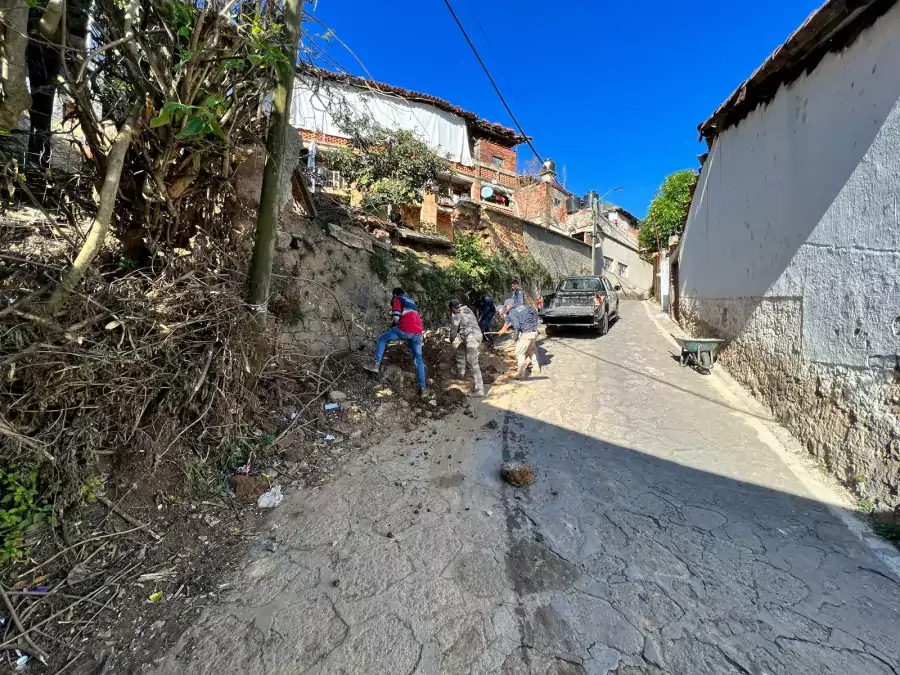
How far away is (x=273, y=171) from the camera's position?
3.28m

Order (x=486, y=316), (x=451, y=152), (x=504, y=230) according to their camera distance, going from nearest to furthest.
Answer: (x=486, y=316) → (x=504, y=230) → (x=451, y=152)

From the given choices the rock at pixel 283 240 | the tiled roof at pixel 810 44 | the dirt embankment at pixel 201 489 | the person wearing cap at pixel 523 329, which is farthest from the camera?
the person wearing cap at pixel 523 329

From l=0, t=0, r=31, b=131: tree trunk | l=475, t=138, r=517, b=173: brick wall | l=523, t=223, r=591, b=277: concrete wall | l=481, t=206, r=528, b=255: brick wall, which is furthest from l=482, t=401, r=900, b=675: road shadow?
l=475, t=138, r=517, b=173: brick wall

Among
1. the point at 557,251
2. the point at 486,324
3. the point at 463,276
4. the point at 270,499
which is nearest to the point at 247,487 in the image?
the point at 270,499

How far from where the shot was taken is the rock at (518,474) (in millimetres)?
3555

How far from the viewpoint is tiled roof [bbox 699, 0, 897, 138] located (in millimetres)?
3391

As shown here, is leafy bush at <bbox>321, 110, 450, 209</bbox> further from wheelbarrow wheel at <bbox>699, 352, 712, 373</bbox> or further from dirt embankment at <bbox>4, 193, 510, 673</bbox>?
wheelbarrow wheel at <bbox>699, 352, 712, 373</bbox>

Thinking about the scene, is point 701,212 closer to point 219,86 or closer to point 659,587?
point 659,587

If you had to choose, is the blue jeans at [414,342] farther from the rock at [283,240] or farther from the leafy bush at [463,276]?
the leafy bush at [463,276]

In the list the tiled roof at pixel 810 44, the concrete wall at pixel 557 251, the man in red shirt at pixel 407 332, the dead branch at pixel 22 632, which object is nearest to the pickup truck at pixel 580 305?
the tiled roof at pixel 810 44

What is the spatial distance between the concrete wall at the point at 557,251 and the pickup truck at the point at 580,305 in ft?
18.6

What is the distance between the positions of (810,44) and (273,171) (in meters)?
5.89

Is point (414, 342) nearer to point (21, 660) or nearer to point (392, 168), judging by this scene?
point (21, 660)

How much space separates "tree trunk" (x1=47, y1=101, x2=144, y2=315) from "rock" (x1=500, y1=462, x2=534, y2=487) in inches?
146
